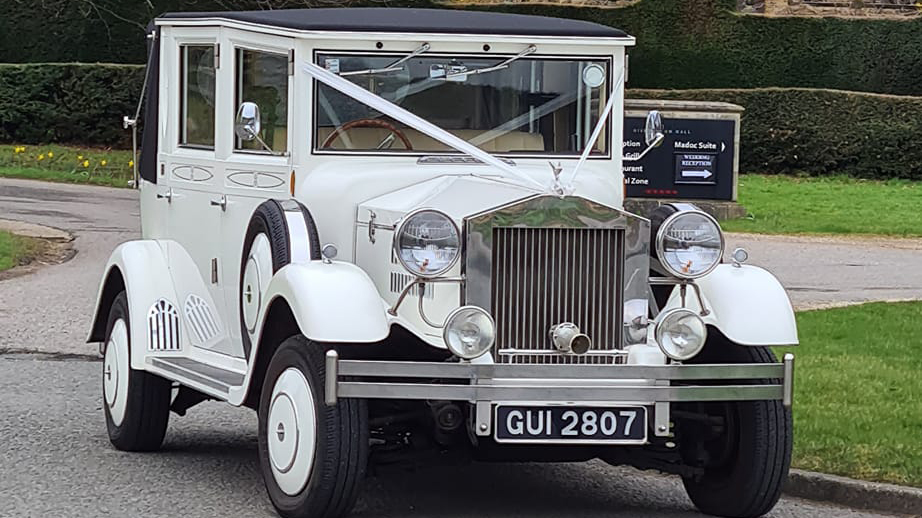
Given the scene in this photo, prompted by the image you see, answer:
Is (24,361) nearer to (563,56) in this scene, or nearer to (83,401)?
(83,401)

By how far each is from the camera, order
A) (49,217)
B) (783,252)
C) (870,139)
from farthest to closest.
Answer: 1. (870,139)
2. (49,217)
3. (783,252)

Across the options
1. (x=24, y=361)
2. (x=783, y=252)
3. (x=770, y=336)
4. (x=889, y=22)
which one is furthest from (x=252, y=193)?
(x=889, y=22)

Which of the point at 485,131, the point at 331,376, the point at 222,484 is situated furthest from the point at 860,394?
the point at 331,376

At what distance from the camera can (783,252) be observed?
1925 cm

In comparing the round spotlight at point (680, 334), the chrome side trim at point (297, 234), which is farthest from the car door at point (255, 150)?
the round spotlight at point (680, 334)

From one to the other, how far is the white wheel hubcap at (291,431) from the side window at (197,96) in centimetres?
189

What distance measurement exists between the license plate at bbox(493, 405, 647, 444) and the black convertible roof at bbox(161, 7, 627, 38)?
6.74 ft

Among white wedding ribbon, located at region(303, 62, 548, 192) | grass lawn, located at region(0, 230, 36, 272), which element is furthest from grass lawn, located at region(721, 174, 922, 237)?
white wedding ribbon, located at region(303, 62, 548, 192)

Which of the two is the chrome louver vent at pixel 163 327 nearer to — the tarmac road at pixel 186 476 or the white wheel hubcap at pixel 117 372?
the white wheel hubcap at pixel 117 372

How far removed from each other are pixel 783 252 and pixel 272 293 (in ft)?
44.5

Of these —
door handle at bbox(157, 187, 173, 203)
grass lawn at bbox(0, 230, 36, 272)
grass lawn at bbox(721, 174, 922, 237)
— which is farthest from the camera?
grass lawn at bbox(721, 174, 922, 237)

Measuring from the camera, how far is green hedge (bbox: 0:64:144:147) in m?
29.8

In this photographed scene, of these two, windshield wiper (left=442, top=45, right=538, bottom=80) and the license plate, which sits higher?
windshield wiper (left=442, top=45, right=538, bottom=80)

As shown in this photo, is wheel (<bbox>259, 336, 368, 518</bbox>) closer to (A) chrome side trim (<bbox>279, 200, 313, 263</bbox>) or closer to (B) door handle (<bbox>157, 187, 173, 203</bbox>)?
(A) chrome side trim (<bbox>279, 200, 313, 263</bbox>)
